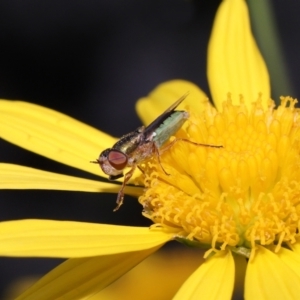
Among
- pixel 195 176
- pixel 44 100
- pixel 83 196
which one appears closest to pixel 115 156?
pixel 195 176

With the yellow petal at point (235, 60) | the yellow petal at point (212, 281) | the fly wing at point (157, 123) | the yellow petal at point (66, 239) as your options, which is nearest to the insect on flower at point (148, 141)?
the fly wing at point (157, 123)

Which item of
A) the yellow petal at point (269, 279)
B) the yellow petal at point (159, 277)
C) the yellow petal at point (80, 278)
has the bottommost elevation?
the yellow petal at point (159, 277)

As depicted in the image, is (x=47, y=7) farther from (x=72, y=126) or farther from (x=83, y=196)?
(x=72, y=126)

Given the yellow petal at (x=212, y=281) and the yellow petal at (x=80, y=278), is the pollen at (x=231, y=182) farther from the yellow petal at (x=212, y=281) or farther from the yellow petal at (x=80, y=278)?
the yellow petal at (x=80, y=278)

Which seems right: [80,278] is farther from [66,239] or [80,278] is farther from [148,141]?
[148,141]

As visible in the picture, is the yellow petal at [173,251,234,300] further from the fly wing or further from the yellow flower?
the fly wing

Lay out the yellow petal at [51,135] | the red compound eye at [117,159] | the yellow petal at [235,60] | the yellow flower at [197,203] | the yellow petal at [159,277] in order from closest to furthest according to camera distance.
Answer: the yellow flower at [197,203], the red compound eye at [117,159], the yellow petal at [51,135], the yellow petal at [235,60], the yellow petal at [159,277]

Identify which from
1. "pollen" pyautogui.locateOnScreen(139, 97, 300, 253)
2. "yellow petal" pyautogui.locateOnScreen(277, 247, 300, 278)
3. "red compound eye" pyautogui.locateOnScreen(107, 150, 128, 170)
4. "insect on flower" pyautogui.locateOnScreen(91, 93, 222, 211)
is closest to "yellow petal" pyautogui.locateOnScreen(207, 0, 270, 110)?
"pollen" pyautogui.locateOnScreen(139, 97, 300, 253)
